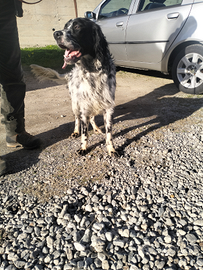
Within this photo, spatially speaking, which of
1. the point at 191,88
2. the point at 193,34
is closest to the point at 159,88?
the point at 191,88

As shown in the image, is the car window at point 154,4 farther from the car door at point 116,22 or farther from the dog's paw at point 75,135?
the dog's paw at point 75,135

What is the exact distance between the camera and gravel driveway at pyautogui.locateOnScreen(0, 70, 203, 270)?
1463 millimetres

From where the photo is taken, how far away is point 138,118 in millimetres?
3703

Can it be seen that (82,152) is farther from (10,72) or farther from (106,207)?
(10,72)

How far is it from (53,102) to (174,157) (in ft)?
9.54

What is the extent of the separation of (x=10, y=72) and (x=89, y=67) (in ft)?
3.15

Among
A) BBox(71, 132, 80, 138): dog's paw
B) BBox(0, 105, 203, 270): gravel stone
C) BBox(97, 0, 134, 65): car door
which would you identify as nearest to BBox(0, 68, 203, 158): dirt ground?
BBox(71, 132, 80, 138): dog's paw

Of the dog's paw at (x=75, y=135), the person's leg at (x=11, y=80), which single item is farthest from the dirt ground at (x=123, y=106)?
the person's leg at (x=11, y=80)

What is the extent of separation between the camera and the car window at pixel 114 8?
17.8ft

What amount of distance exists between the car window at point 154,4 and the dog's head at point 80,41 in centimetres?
285

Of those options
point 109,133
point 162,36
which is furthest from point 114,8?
point 109,133

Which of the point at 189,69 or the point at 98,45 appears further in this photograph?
the point at 189,69

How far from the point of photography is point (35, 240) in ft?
5.23

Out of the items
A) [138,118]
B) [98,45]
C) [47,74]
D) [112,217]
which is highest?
[98,45]
